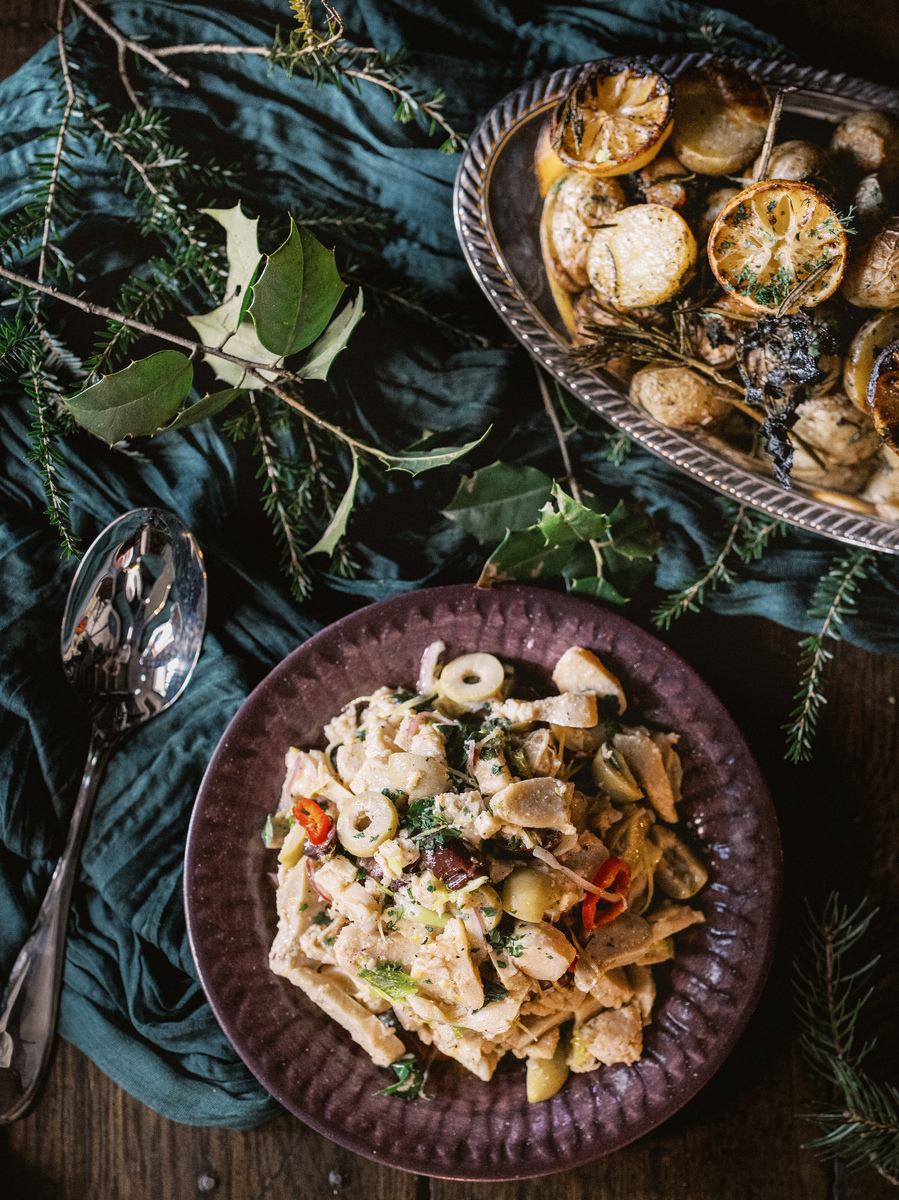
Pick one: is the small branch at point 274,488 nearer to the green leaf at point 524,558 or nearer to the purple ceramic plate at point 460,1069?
the purple ceramic plate at point 460,1069

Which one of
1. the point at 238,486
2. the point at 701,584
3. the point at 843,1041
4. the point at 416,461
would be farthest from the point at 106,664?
the point at 843,1041

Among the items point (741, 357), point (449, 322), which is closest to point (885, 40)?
point (741, 357)

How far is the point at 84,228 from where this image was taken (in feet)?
5.56

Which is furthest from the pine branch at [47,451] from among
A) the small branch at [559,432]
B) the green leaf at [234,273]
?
the small branch at [559,432]

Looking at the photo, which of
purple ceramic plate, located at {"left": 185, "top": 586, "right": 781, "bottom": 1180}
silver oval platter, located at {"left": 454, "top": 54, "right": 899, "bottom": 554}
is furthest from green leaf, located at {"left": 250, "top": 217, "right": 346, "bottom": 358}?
purple ceramic plate, located at {"left": 185, "top": 586, "right": 781, "bottom": 1180}

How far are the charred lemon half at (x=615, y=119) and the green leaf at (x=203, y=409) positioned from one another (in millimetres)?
661

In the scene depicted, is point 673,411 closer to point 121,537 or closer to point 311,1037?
point 121,537

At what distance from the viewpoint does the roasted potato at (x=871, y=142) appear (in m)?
1.35

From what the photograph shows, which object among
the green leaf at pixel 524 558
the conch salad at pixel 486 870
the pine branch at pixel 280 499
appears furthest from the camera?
the pine branch at pixel 280 499

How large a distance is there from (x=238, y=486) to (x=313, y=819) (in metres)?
0.70

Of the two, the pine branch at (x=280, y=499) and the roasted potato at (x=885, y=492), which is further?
the pine branch at (x=280, y=499)

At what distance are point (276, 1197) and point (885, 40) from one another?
2635mm

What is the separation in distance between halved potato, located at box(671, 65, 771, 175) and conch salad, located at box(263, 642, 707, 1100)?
0.86 m

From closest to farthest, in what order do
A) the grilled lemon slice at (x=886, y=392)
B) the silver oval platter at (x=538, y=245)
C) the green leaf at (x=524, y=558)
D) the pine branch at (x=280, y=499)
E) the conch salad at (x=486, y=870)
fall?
the grilled lemon slice at (x=886, y=392), the conch salad at (x=486, y=870), the silver oval platter at (x=538, y=245), the green leaf at (x=524, y=558), the pine branch at (x=280, y=499)
